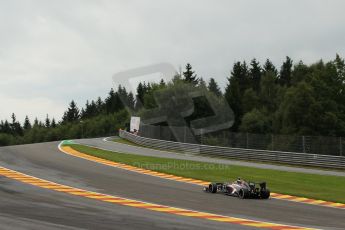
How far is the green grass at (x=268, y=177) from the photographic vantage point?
21.1m

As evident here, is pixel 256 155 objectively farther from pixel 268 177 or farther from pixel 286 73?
pixel 286 73

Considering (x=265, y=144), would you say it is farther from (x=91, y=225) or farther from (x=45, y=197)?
(x=91, y=225)

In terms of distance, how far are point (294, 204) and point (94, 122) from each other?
12904 centimetres

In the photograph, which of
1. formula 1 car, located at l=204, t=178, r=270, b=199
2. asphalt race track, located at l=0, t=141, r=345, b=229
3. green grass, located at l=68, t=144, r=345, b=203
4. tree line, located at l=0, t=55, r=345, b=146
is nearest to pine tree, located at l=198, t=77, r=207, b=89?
tree line, located at l=0, t=55, r=345, b=146

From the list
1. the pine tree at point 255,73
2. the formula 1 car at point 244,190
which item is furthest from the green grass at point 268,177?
the pine tree at point 255,73

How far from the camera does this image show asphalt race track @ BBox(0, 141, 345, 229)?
11336mm

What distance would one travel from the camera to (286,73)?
115 metres

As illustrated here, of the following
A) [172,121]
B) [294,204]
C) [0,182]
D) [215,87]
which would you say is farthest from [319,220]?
[215,87]

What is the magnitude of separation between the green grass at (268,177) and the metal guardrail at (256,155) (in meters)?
8.44

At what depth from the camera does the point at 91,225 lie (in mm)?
10789

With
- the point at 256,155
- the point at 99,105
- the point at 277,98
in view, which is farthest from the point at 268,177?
the point at 99,105

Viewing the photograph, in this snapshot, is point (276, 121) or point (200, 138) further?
point (276, 121)

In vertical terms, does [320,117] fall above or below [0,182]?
above

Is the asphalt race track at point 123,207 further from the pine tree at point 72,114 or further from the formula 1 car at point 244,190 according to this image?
the pine tree at point 72,114
